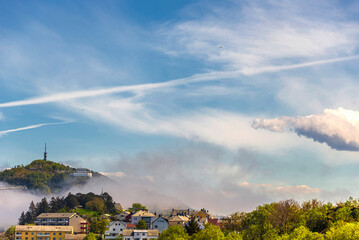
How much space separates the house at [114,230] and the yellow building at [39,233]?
21.1 m

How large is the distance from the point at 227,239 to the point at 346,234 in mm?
32132

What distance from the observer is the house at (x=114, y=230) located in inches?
7230

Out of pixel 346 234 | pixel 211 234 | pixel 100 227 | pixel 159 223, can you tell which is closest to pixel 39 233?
pixel 100 227

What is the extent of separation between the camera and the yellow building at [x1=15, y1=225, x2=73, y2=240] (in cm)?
19112

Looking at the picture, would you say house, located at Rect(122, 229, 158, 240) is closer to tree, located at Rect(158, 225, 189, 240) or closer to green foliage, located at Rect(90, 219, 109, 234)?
green foliage, located at Rect(90, 219, 109, 234)

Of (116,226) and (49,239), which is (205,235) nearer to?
(116,226)

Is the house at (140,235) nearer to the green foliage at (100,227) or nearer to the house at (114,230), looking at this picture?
the house at (114,230)

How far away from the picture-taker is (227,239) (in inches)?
4163

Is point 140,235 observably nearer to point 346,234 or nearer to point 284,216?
point 284,216

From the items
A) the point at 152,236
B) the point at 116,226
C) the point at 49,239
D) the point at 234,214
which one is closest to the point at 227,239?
the point at 234,214

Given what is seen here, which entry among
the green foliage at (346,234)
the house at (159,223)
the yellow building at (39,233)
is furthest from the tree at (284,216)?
the yellow building at (39,233)

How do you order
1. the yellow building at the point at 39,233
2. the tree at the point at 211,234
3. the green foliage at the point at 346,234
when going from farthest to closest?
the yellow building at the point at 39,233 < the tree at the point at 211,234 < the green foliage at the point at 346,234

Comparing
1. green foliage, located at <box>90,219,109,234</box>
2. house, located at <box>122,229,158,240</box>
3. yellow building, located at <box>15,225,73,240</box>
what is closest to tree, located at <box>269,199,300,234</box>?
house, located at <box>122,229,158,240</box>

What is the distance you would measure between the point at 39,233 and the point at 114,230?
34.6m
